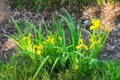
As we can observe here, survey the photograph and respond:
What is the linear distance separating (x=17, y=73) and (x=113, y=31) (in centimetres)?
159

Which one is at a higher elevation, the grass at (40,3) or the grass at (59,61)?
the grass at (40,3)

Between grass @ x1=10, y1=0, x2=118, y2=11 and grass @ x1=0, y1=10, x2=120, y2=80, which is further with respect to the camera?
grass @ x1=10, y1=0, x2=118, y2=11

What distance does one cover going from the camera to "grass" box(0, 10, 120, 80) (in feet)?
10.9

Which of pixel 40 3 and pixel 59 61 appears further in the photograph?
pixel 40 3

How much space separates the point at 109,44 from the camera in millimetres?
4305

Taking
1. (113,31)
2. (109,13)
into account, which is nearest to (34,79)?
(113,31)

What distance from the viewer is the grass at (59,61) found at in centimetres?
332

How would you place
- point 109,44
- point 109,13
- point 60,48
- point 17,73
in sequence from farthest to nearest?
point 109,13
point 109,44
point 17,73
point 60,48

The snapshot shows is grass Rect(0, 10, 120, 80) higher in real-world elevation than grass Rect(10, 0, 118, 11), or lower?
lower

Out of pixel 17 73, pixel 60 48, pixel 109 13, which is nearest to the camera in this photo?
pixel 60 48

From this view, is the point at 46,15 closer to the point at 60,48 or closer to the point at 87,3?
the point at 87,3

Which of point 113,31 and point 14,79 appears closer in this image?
point 14,79

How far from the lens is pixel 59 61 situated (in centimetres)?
349

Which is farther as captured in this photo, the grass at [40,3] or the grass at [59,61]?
the grass at [40,3]
